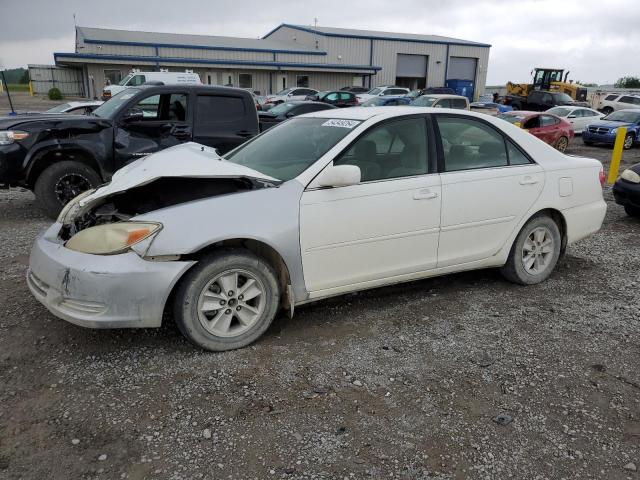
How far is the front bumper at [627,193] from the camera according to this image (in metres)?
7.59

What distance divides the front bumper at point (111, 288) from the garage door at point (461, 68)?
53715mm

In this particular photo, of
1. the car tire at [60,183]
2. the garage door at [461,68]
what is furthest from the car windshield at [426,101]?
the garage door at [461,68]

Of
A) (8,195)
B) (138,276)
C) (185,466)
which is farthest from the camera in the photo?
(8,195)

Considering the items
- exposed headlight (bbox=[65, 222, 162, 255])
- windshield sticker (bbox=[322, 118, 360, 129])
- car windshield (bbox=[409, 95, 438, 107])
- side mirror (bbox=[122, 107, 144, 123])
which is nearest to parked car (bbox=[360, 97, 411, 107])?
car windshield (bbox=[409, 95, 438, 107])

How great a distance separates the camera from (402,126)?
4.16 metres

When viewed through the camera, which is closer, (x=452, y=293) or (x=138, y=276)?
(x=138, y=276)

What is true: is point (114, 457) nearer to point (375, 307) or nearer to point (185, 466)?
point (185, 466)

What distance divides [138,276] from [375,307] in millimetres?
1979

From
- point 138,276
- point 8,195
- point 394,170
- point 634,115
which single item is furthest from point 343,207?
point 634,115

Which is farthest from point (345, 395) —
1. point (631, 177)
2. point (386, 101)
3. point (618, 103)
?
point (618, 103)

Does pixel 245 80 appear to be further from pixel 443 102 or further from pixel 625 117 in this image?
pixel 625 117

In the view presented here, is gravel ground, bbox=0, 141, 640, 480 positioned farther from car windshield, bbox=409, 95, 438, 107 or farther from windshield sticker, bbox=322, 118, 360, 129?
car windshield, bbox=409, 95, 438, 107

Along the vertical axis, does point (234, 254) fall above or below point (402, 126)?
below

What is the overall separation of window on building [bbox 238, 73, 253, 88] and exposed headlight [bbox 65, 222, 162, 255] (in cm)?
4053
